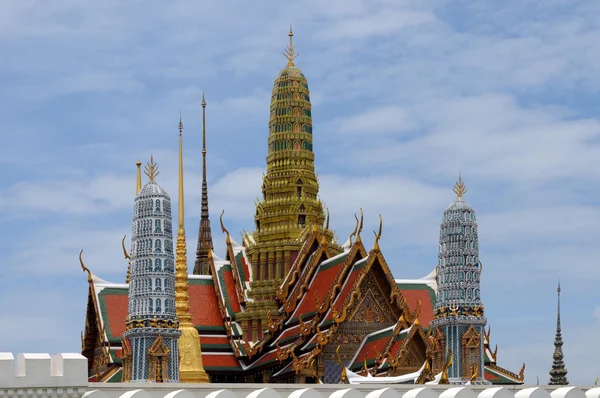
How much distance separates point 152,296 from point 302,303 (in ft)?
31.3

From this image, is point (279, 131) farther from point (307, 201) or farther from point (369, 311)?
point (369, 311)

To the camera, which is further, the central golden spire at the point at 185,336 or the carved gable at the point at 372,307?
the carved gable at the point at 372,307

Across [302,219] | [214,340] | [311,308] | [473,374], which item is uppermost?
[302,219]

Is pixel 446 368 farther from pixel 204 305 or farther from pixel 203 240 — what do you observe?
pixel 203 240

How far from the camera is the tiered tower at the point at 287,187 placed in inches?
1906

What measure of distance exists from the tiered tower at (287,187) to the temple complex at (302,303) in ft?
0.10

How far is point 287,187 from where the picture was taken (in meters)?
48.7

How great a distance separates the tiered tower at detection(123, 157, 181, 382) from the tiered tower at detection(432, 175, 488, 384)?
622cm

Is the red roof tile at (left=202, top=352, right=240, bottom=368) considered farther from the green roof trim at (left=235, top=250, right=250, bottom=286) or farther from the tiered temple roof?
the green roof trim at (left=235, top=250, right=250, bottom=286)

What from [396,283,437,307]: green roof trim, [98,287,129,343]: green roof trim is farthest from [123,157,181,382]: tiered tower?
[396,283,437,307]: green roof trim

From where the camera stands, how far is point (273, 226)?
48875 millimetres

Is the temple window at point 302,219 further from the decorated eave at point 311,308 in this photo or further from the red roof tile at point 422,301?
the red roof tile at point 422,301

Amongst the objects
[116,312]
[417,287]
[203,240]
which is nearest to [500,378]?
[417,287]

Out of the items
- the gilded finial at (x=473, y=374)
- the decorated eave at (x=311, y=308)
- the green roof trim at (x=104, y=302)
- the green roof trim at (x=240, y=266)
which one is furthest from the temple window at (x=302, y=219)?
the gilded finial at (x=473, y=374)
